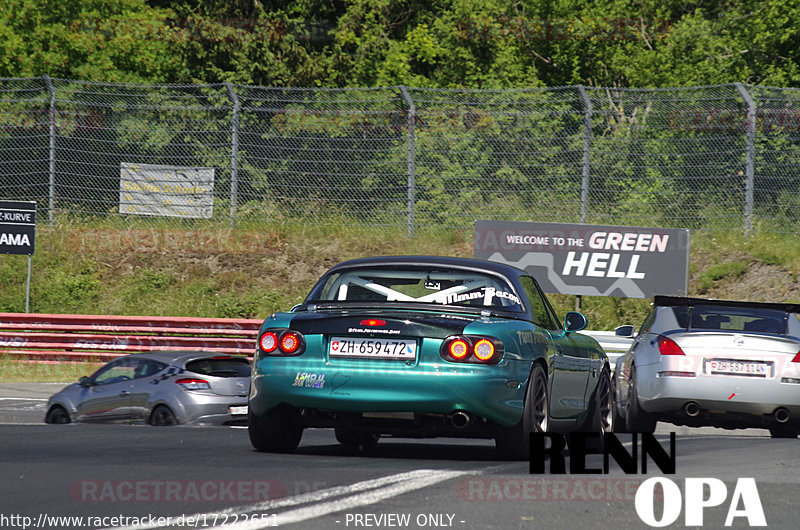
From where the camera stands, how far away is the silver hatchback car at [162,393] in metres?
14.6

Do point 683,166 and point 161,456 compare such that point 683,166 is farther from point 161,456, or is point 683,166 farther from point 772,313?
point 161,456

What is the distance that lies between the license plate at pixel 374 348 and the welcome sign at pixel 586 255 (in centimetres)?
1469

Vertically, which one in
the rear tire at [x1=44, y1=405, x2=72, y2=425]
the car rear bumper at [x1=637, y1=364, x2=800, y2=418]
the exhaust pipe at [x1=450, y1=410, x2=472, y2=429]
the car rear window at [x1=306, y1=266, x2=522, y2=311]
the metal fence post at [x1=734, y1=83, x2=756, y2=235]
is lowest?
the rear tire at [x1=44, y1=405, x2=72, y2=425]

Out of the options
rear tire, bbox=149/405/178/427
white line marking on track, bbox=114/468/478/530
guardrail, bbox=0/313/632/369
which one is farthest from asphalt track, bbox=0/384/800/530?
guardrail, bbox=0/313/632/369

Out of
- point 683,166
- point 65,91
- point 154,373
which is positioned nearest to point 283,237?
point 65,91

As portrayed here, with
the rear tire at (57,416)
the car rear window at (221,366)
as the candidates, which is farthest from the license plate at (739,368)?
the rear tire at (57,416)

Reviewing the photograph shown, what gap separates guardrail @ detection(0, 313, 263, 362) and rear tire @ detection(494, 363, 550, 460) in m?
13.9

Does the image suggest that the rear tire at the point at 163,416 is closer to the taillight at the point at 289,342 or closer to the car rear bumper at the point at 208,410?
the car rear bumper at the point at 208,410

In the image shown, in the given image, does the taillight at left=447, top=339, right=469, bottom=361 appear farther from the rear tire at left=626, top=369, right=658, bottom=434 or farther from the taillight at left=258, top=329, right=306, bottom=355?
the rear tire at left=626, top=369, right=658, bottom=434

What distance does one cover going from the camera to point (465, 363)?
781 centimetres

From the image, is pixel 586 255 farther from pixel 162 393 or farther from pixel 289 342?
pixel 289 342

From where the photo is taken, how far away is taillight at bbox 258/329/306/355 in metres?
8.02

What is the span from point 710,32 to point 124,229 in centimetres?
1848

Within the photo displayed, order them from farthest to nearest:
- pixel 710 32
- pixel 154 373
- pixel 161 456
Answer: pixel 710 32 < pixel 154 373 < pixel 161 456
